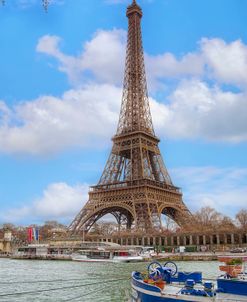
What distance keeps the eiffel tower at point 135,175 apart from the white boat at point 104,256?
9.96m

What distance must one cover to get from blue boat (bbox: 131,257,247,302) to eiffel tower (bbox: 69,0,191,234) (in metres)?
57.4

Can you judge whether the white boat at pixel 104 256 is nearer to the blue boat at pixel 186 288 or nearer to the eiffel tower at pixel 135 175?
the eiffel tower at pixel 135 175

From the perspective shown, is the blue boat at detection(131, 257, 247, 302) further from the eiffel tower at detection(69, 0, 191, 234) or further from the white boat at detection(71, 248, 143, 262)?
the eiffel tower at detection(69, 0, 191, 234)

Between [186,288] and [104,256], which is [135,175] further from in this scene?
[186,288]

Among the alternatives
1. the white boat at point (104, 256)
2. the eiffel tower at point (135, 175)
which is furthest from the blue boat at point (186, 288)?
the eiffel tower at point (135, 175)

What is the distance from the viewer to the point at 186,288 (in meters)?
16.4

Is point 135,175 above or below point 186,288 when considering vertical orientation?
above

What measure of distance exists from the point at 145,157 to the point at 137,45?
87.2ft

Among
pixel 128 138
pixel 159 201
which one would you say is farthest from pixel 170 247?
pixel 128 138

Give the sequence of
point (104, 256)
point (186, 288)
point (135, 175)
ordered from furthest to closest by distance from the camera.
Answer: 1. point (135, 175)
2. point (104, 256)
3. point (186, 288)

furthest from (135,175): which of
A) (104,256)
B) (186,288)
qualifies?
(186,288)

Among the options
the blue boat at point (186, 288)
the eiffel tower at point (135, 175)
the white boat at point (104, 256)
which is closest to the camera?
the blue boat at point (186, 288)

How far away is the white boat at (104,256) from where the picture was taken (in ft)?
207

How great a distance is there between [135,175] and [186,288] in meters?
69.8
